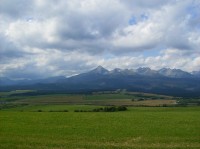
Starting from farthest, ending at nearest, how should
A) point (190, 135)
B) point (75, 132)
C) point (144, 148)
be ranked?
point (75, 132)
point (190, 135)
point (144, 148)

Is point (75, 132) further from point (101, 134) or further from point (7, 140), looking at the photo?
point (7, 140)

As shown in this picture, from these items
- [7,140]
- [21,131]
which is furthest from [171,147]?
[21,131]

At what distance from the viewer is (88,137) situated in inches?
1282

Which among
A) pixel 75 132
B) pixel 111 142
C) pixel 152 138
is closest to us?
pixel 111 142

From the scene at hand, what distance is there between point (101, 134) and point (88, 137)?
274 cm

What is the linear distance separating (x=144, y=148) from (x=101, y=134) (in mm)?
9318

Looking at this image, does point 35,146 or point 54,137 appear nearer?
point 35,146

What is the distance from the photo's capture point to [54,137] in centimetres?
3238

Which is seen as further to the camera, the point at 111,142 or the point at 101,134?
the point at 101,134

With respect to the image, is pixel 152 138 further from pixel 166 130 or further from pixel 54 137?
pixel 54 137

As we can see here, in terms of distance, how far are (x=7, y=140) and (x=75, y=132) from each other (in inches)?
359

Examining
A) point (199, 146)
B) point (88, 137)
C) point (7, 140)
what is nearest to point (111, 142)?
point (88, 137)

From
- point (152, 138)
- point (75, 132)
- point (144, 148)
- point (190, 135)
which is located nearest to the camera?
point (144, 148)

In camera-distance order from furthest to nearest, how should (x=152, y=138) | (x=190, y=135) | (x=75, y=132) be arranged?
(x=75, y=132)
(x=190, y=135)
(x=152, y=138)
